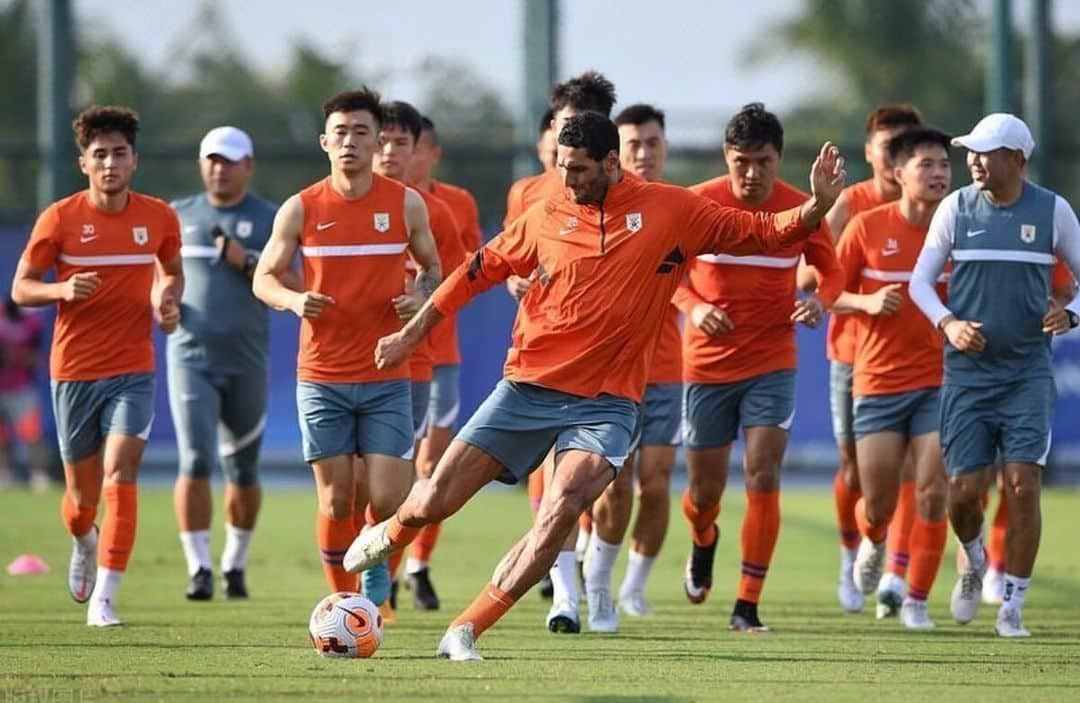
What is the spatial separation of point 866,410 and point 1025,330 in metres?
1.46

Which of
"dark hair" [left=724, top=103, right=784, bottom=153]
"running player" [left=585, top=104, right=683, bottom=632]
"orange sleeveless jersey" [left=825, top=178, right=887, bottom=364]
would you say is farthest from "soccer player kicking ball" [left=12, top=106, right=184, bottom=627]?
"orange sleeveless jersey" [left=825, top=178, right=887, bottom=364]

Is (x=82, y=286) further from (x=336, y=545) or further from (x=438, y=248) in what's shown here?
(x=438, y=248)

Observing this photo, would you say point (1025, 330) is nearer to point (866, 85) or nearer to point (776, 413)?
point (776, 413)

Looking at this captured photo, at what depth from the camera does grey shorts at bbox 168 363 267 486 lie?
13617 mm

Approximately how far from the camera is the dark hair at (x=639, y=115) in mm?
12461

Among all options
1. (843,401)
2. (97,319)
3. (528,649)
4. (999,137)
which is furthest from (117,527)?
(999,137)

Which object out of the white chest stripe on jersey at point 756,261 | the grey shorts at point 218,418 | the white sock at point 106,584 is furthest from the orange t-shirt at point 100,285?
the white chest stripe on jersey at point 756,261

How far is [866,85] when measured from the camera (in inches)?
1820

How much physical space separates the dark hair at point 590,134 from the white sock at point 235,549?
513cm

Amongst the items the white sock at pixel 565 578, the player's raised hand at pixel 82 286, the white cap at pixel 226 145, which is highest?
the white cap at pixel 226 145

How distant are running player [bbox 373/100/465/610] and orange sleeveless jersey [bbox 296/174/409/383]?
1266 millimetres

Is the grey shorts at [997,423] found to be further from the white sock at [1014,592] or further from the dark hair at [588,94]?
the dark hair at [588,94]

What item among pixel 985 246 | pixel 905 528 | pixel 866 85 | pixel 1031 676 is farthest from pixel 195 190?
pixel 866 85

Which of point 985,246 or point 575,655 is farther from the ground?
point 985,246
